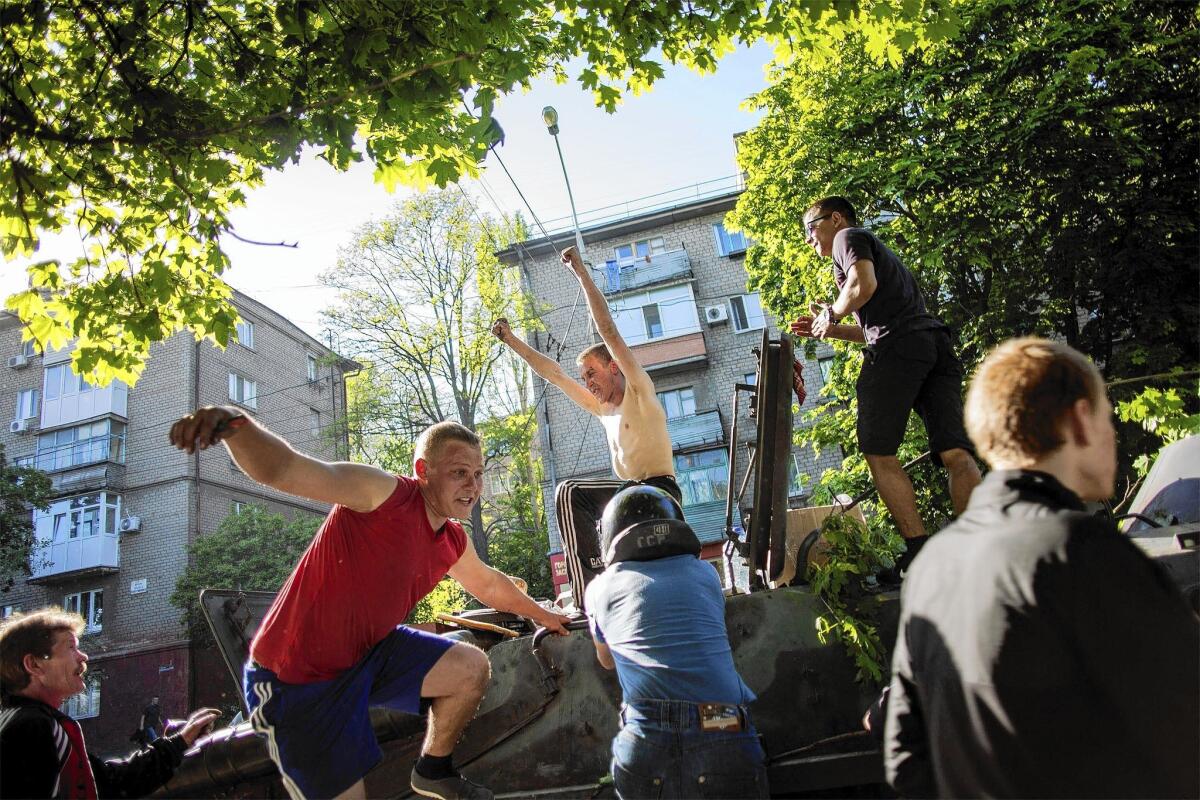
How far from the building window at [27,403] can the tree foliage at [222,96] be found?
3229cm

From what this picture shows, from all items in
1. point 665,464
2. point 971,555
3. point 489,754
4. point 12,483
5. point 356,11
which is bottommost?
point 489,754

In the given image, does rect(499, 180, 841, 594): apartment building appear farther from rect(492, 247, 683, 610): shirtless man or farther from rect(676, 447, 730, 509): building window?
rect(492, 247, 683, 610): shirtless man

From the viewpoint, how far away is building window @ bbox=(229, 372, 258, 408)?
32.0 meters

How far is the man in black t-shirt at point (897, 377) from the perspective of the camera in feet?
13.6

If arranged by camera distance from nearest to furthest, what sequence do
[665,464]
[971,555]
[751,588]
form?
[971,555] < [751,588] < [665,464]

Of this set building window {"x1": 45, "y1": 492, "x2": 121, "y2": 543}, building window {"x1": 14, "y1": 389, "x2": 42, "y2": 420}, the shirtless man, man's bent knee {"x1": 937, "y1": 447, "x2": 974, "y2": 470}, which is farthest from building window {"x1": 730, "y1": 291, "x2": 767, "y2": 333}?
building window {"x1": 14, "y1": 389, "x2": 42, "y2": 420}

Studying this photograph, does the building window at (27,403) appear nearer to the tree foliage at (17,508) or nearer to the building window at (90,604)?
the tree foliage at (17,508)

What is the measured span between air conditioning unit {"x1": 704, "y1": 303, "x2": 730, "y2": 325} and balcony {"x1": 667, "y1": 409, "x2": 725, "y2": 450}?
12.1 ft

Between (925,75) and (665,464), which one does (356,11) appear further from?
(925,75)

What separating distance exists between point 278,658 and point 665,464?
8.57 ft

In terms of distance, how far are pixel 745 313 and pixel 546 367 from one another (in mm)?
25681

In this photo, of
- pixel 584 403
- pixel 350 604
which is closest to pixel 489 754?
pixel 350 604

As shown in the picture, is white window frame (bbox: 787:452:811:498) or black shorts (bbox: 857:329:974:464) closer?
black shorts (bbox: 857:329:974:464)

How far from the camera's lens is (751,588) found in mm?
4191
